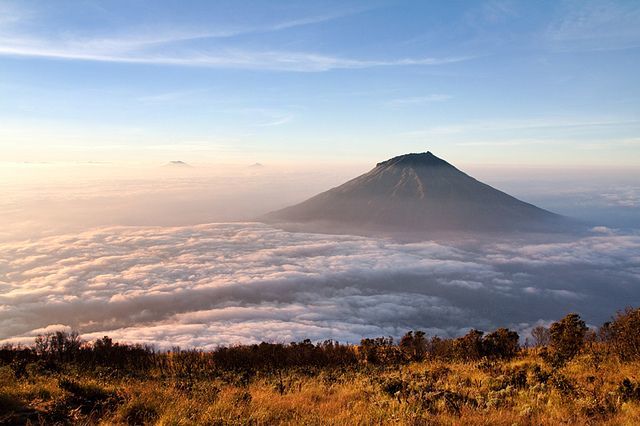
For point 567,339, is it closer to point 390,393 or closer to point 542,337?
point 542,337

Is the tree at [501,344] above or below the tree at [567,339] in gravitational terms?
below

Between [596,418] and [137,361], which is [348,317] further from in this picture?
[596,418]

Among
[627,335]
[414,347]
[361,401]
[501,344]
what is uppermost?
[627,335]

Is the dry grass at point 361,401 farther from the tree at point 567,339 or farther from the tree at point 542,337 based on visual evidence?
the tree at point 542,337

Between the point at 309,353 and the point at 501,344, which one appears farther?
the point at 309,353

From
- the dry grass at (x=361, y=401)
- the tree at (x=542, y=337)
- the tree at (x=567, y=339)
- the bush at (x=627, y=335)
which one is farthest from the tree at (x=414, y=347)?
the bush at (x=627, y=335)

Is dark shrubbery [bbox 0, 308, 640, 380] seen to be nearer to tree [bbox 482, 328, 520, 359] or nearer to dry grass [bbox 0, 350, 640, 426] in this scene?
tree [bbox 482, 328, 520, 359]

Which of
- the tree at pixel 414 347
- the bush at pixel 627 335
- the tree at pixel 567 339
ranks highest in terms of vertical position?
the bush at pixel 627 335

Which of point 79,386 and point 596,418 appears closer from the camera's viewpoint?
point 596,418

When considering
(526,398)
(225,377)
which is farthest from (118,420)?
(526,398)

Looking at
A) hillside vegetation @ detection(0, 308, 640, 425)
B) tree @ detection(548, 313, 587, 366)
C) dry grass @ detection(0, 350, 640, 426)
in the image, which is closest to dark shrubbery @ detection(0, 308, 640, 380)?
tree @ detection(548, 313, 587, 366)

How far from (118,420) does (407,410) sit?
6.57 metres

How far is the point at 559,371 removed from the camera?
44.2ft

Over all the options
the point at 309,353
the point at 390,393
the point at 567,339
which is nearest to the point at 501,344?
the point at 567,339
